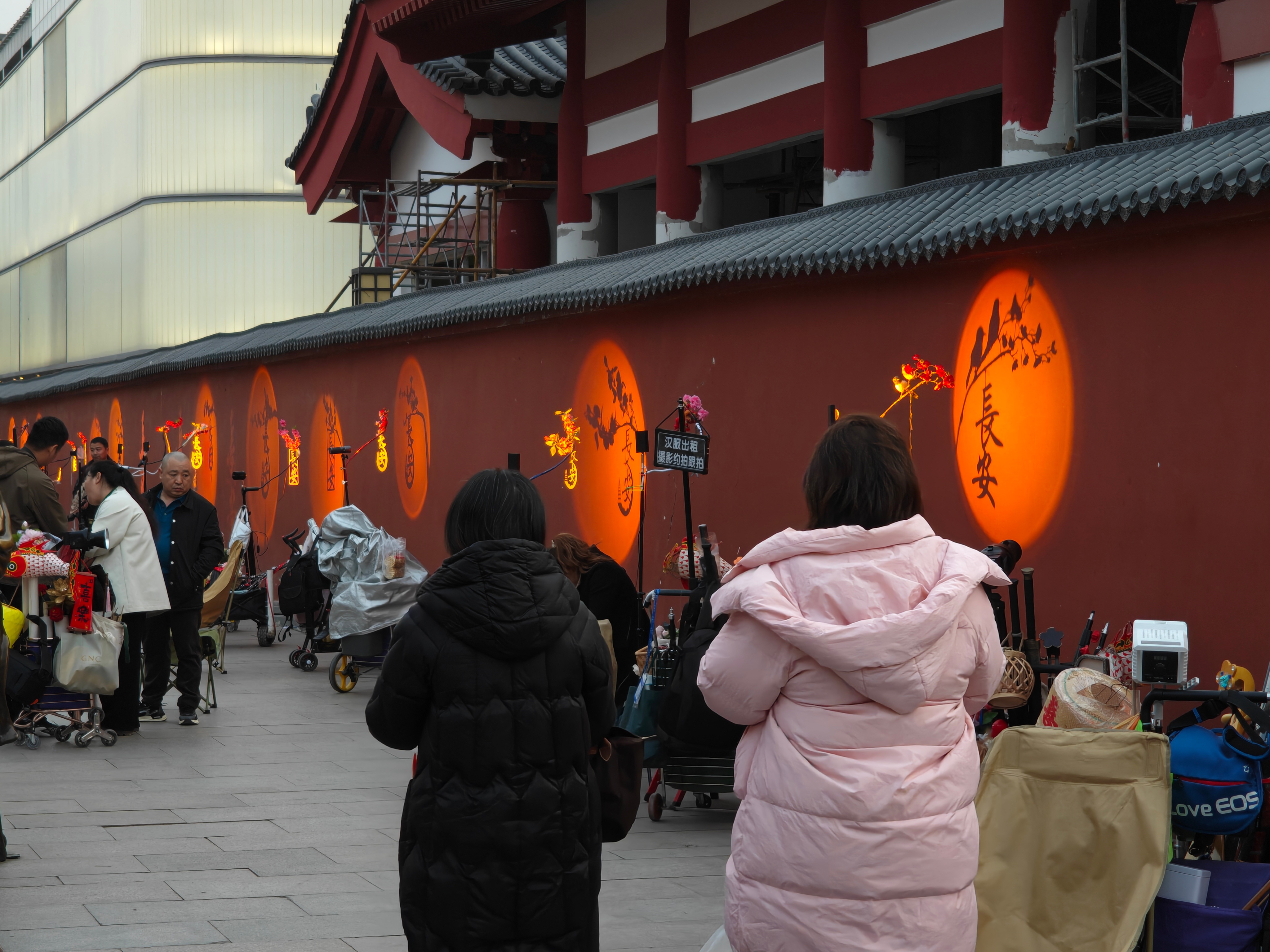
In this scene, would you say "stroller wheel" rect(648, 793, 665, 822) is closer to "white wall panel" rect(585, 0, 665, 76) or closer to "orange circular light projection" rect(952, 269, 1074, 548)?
"orange circular light projection" rect(952, 269, 1074, 548)

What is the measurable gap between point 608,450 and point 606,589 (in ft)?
12.0

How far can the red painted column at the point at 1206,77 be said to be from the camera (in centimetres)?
812

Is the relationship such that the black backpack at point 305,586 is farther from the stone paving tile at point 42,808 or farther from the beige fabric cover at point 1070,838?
the beige fabric cover at point 1070,838

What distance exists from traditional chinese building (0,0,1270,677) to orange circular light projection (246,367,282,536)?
70cm

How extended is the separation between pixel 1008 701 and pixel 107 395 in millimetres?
22955

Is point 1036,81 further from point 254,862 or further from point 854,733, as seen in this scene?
point 854,733

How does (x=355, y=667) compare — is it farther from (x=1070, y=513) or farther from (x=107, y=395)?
(x=107, y=395)

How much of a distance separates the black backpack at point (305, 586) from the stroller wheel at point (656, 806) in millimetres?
5724

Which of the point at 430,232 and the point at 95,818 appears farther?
the point at 430,232

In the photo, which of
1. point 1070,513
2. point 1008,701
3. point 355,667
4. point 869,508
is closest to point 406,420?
point 355,667

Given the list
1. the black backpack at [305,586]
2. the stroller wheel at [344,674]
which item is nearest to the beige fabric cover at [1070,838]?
the stroller wheel at [344,674]

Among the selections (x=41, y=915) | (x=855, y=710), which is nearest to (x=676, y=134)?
(x=41, y=915)

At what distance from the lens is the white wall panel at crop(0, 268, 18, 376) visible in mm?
36656

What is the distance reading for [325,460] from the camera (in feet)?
57.3
